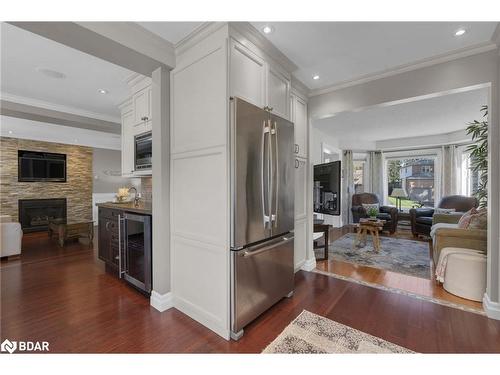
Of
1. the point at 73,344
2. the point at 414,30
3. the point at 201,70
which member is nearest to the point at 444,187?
the point at 414,30

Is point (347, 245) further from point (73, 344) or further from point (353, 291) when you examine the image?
point (73, 344)

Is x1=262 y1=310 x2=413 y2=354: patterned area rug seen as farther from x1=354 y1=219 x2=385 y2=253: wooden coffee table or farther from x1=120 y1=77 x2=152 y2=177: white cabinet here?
x1=354 y1=219 x2=385 y2=253: wooden coffee table

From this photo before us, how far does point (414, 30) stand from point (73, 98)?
461 cm

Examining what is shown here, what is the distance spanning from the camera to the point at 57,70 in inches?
111

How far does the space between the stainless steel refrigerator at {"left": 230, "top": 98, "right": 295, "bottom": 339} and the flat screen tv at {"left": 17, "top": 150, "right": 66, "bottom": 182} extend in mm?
6529

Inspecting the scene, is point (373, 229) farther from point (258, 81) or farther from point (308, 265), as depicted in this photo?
point (258, 81)

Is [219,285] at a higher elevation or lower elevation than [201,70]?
lower

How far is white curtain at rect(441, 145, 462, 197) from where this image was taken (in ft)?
19.6

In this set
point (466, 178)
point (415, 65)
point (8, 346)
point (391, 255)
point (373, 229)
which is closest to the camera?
point (8, 346)

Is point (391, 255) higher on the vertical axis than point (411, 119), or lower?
lower

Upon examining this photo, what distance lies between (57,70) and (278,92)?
8.99ft

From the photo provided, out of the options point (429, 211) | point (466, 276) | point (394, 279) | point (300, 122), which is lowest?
point (394, 279)

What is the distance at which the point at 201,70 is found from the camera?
6.61 feet

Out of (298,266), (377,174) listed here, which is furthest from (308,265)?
(377,174)
